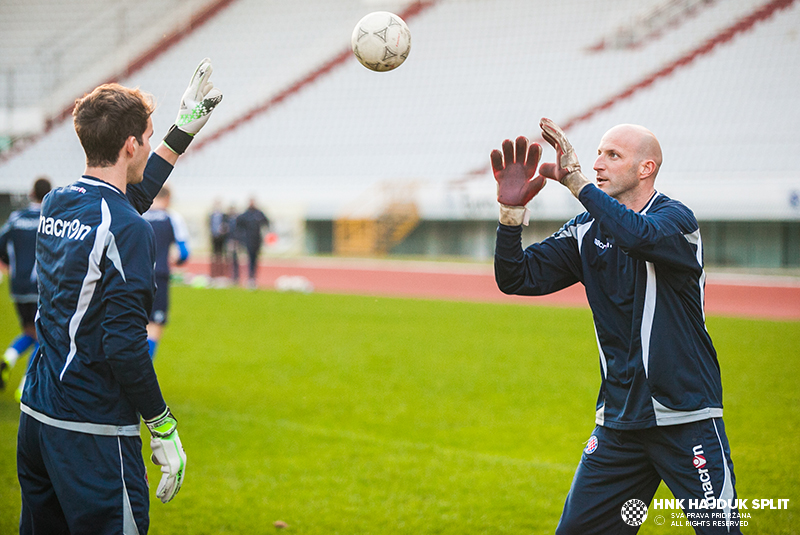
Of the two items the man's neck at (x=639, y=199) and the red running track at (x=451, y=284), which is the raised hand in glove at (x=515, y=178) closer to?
the man's neck at (x=639, y=199)

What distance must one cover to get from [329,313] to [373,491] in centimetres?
984

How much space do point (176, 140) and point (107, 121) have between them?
0.57 meters

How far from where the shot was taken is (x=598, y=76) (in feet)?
79.7

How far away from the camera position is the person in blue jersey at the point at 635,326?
115 inches

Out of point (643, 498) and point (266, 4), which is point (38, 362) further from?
point (266, 4)

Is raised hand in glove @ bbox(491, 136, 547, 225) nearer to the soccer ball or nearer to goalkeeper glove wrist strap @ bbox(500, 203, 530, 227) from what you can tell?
goalkeeper glove wrist strap @ bbox(500, 203, 530, 227)

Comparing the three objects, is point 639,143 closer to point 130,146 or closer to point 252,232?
point 130,146

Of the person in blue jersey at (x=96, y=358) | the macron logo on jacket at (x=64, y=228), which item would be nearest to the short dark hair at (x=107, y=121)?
the person in blue jersey at (x=96, y=358)

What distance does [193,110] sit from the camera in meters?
3.30

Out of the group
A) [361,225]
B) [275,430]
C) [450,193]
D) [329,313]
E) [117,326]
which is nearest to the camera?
[117,326]

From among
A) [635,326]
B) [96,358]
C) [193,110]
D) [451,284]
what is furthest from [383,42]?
[451,284]

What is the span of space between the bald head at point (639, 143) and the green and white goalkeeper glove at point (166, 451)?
2125mm

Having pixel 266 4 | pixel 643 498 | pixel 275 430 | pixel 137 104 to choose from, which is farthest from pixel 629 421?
pixel 266 4

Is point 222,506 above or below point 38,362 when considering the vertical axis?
below
